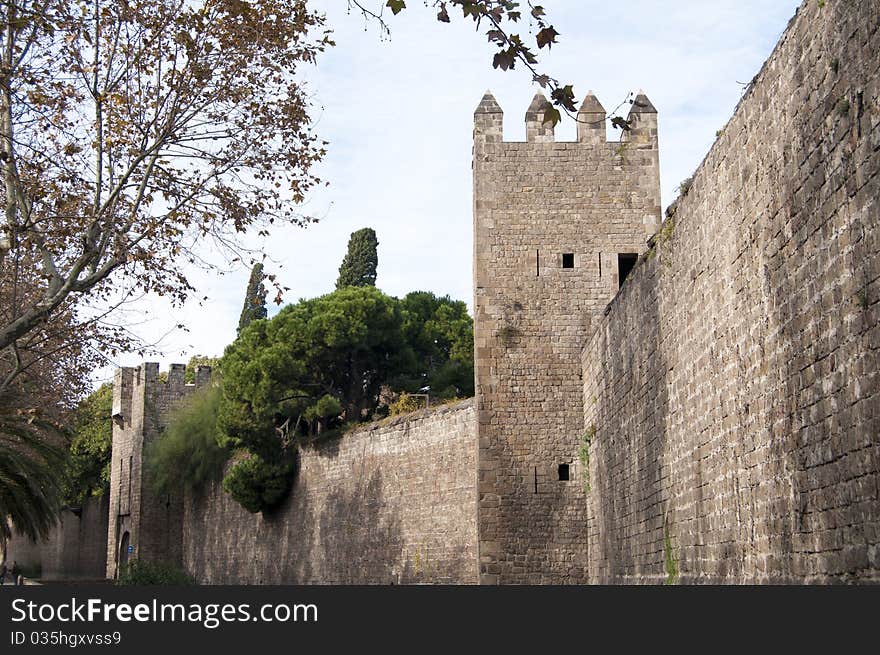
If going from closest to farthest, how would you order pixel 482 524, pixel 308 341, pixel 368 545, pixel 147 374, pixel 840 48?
pixel 840 48 < pixel 482 524 < pixel 368 545 < pixel 308 341 < pixel 147 374

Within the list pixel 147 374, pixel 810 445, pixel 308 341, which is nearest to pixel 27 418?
pixel 810 445

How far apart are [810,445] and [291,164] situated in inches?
222

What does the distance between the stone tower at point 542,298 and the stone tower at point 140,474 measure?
20.5 metres

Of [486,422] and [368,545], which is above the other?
[486,422]

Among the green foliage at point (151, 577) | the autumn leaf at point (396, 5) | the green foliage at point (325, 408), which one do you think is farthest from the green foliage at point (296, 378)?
Answer: the autumn leaf at point (396, 5)

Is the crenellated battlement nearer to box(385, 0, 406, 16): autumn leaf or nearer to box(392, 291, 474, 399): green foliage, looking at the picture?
box(385, 0, 406, 16): autumn leaf

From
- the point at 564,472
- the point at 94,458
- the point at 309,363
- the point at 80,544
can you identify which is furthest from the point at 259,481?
the point at 80,544

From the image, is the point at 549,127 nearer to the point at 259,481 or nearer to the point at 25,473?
the point at 25,473

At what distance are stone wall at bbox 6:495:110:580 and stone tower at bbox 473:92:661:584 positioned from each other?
103ft

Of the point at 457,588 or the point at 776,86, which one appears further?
the point at 776,86

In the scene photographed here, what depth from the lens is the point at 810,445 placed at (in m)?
6.78

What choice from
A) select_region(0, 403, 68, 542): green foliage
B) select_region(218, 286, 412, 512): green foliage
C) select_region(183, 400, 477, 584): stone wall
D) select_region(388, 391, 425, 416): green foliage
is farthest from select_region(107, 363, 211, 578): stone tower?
select_region(0, 403, 68, 542): green foliage

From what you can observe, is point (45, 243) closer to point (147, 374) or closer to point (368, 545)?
point (368, 545)

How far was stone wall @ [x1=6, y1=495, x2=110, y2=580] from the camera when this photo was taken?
43.0 m
